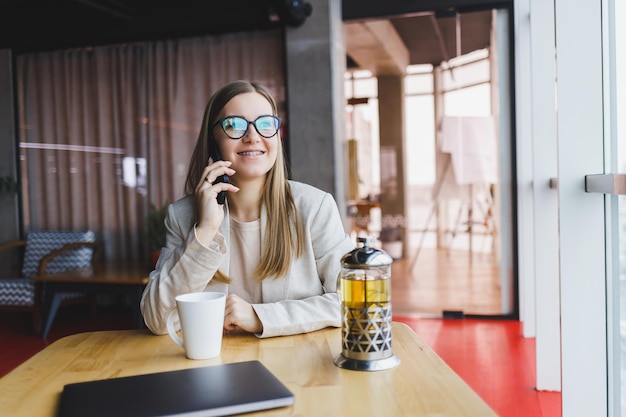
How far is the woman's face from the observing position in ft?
5.34

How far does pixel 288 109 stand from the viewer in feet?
16.0

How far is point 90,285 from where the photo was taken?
14.8 feet

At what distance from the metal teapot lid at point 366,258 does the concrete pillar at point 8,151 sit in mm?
5426

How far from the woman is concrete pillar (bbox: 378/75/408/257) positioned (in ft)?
10.8

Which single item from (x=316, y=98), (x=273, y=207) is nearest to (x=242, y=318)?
(x=273, y=207)

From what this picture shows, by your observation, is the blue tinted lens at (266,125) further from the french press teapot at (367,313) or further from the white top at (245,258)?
the french press teapot at (367,313)

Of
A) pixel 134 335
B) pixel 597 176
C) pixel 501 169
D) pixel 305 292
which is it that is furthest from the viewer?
pixel 501 169

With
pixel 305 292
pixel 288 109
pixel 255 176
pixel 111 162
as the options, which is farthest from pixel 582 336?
pixel 111 162

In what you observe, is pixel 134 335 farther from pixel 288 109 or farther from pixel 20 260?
pixel 20 260

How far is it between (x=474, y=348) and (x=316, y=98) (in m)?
2.31

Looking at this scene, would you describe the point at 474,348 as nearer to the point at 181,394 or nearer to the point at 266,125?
the point at 266,125

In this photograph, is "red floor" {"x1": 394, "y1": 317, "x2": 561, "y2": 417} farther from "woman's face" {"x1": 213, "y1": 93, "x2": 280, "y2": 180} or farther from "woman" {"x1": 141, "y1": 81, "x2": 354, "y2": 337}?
"woman's face" {"x1": 213, "y1": 93, "x2": 280, "y2": 180}

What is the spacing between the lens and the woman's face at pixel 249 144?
64.1 inches

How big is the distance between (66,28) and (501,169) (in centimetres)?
415
